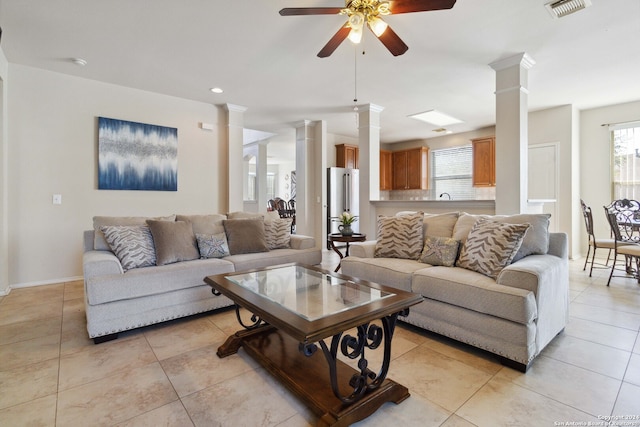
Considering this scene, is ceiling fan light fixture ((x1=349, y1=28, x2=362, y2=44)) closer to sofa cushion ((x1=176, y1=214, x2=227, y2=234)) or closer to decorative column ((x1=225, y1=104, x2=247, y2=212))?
sofa cushion ((x1=176, y1=214, x2=227, y2=234))

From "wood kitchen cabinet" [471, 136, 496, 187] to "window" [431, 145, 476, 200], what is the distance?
1.33 ft

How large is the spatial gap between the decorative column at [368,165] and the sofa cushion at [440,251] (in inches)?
88.8

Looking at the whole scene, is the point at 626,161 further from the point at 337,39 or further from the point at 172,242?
the point at 172,242

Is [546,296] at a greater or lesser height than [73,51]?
lesser

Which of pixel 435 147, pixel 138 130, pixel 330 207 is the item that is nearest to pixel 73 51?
pixel 138 130

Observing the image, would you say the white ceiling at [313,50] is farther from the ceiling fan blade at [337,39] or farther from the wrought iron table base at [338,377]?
the wrought iron table base at [338,377]

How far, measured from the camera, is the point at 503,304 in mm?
1874

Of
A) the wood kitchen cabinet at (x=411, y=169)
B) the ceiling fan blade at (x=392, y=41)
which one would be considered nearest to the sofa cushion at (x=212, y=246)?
the ceiling fan blade at (x=392, y=41)

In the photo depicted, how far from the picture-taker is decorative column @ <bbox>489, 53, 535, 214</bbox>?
3369mm

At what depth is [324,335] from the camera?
4.10 ft

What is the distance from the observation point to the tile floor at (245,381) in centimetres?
148

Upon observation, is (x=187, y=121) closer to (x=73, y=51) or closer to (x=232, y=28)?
(x=73, y=51)

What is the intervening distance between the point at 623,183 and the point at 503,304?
494cm

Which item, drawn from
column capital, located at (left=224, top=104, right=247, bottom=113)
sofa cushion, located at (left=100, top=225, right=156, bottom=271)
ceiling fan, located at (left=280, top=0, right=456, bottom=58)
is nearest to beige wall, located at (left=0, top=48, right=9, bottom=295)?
sofa cushion, located at (left=100, top=225, right=156, bottom=271)
